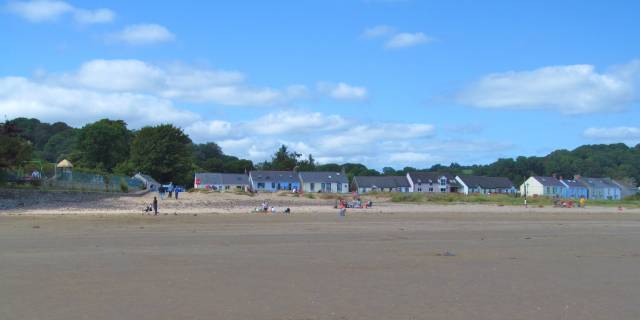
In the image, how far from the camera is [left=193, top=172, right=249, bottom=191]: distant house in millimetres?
96625

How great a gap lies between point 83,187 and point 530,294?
4116 cm

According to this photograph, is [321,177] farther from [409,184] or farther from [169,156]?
[169,156]

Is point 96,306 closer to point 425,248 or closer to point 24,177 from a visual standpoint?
point 425,248

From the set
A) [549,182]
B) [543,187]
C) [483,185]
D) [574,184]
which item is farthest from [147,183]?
[574,184]

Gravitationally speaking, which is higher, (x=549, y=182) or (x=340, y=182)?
(x=549, y=182)

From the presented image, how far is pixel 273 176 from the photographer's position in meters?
101

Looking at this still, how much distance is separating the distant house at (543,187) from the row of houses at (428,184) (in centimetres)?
598

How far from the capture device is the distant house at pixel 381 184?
356 feet

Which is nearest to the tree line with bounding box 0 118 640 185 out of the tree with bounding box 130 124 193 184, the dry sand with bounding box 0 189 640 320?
the tree with bounding box 130 124 193 184

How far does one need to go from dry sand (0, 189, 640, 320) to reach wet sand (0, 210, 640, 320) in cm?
3

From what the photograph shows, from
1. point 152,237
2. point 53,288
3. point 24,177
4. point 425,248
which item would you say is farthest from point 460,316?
point 24,177

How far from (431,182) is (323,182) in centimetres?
2388

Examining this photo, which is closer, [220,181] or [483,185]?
[220,181]

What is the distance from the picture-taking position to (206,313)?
874 cm
